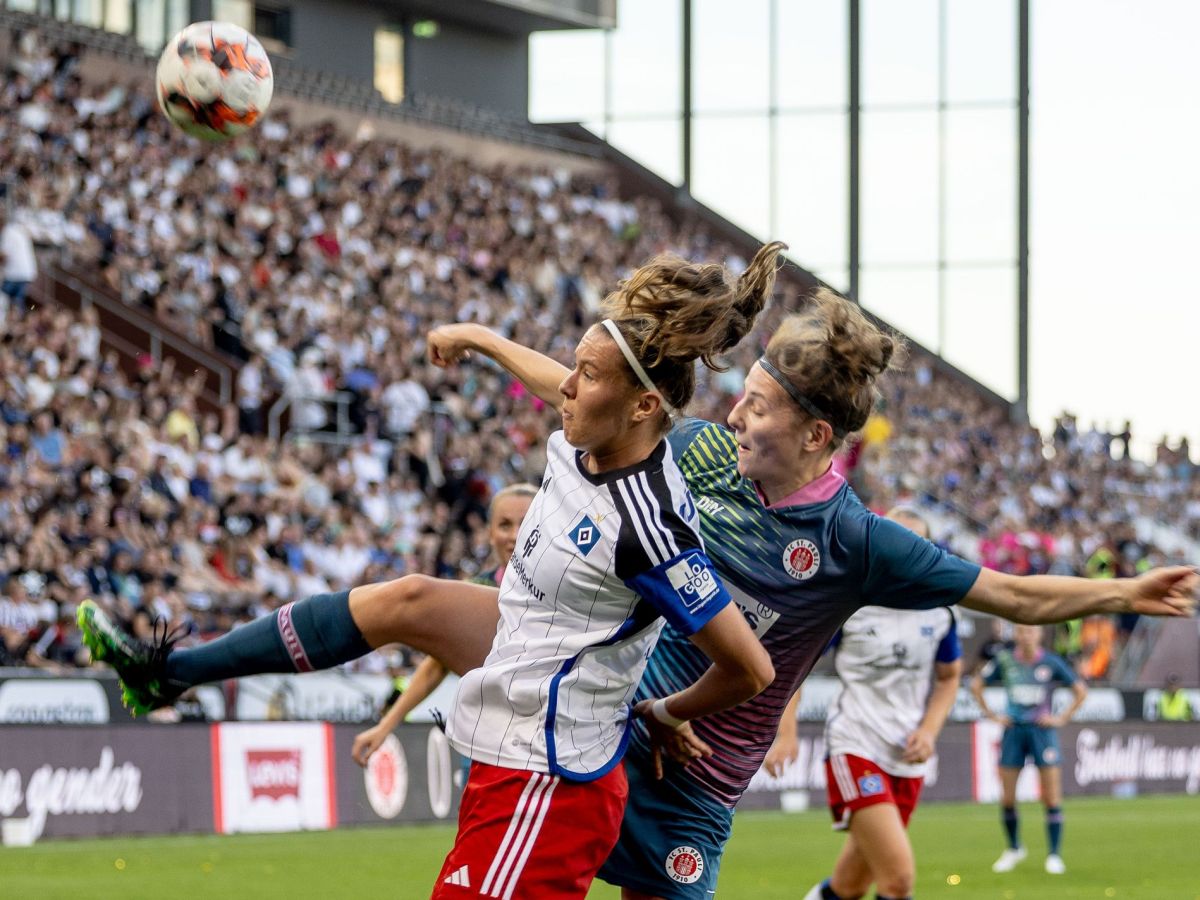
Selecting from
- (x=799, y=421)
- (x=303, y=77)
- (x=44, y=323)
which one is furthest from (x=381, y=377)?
(x=799, y=421)

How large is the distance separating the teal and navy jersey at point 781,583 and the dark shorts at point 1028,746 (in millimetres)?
11103

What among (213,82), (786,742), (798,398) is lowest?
(786,742)

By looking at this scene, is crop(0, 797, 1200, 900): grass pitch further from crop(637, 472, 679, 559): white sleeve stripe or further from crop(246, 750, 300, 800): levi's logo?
crop(637, 472, 679, 559): white sleeve stripe

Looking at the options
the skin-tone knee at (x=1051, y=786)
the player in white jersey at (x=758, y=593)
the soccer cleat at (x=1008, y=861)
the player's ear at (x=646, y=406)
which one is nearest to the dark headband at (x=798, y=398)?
the player in white jersey at (x=758, y=593)

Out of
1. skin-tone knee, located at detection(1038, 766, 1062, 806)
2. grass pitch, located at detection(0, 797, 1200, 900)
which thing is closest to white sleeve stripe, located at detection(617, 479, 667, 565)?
grass pitch, located at detection(0, 797, 1200, 900)

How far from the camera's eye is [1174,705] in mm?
25672

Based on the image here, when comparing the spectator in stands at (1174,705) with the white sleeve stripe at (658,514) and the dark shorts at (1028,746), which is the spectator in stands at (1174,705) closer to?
the dark shorts at (1028,746)

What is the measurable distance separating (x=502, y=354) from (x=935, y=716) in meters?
4.81

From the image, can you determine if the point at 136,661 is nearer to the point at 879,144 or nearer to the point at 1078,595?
the point at 1078,595

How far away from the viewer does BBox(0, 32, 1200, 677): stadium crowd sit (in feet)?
60.1

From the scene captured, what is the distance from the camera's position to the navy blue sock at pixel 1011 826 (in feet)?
50.4

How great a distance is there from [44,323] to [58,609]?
4187mm

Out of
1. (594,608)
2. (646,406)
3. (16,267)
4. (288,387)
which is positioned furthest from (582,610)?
(288,387)

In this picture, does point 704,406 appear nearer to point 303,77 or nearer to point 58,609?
point 303,77
